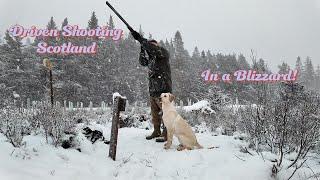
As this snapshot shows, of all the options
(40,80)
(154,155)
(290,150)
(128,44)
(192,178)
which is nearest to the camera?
(192,178)

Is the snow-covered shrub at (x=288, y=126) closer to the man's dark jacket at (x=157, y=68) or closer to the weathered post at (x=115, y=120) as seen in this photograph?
the man's dark jacket at (x=157, y=68)

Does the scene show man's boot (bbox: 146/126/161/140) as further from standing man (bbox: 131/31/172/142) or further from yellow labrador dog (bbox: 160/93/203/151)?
yellow labrador dog (bbox: 160/93/203/151)

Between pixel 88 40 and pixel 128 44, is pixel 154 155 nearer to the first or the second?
pixel 88 40

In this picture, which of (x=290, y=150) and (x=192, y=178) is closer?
(x=192, y=178)

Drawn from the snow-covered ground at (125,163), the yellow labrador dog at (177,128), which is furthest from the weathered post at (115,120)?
the yellow labrador dog at (177,128)

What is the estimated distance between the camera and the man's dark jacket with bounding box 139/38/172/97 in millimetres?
6777

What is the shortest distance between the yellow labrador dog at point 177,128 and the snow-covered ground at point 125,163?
200 mm

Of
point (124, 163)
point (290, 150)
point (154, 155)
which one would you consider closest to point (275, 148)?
point (290, 150)

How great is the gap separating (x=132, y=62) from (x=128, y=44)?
4.39 metres

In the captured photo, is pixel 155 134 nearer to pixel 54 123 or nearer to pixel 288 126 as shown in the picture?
pixel 54 123

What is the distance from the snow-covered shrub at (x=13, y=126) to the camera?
4.98 meters

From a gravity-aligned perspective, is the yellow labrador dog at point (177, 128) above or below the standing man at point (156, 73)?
below

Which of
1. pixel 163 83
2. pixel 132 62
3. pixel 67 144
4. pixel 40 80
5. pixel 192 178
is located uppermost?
pixel 132 62

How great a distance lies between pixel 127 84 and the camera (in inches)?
1570
